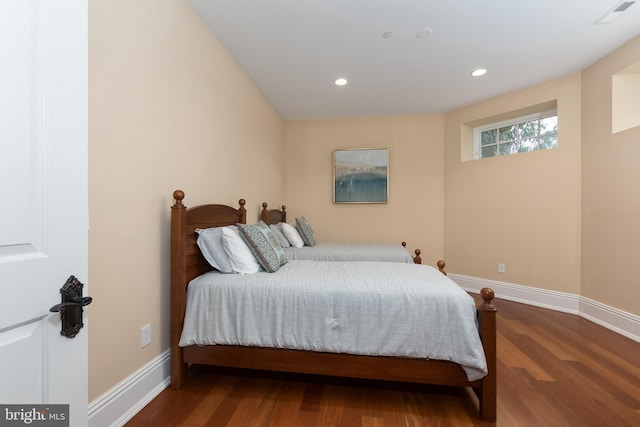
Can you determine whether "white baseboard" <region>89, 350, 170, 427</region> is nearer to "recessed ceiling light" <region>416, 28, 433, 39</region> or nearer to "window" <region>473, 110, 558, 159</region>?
"recessed ceiling light" <region>416, 28, 433, 39</region>

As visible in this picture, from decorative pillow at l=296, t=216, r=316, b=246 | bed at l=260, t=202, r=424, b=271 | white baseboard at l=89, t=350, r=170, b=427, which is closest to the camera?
white baseboard at l=89, t=350, r=170, b=427

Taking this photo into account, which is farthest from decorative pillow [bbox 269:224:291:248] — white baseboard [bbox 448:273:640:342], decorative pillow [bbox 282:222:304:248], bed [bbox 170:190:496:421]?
white baseboard [bbox 448:273:640:342]

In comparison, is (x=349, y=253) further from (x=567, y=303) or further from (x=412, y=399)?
(x=567, y=303)

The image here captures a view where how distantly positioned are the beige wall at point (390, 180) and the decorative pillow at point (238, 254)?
7.27 feet

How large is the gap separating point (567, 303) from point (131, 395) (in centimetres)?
420

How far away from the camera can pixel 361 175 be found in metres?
4.30

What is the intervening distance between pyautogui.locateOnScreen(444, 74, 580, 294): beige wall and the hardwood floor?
1306 mm

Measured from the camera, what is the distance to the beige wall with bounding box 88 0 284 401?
127 cm

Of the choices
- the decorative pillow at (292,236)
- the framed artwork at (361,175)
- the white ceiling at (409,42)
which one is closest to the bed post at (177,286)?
the white ceiling at (409,42)

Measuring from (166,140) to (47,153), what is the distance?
1116 mm

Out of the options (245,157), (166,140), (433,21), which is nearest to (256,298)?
(166,140)

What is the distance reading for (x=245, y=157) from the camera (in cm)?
289

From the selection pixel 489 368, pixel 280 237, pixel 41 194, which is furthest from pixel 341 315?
pixel 280 237

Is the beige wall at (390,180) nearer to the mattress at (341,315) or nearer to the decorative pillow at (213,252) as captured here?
the decorative pillow at (213,252)
